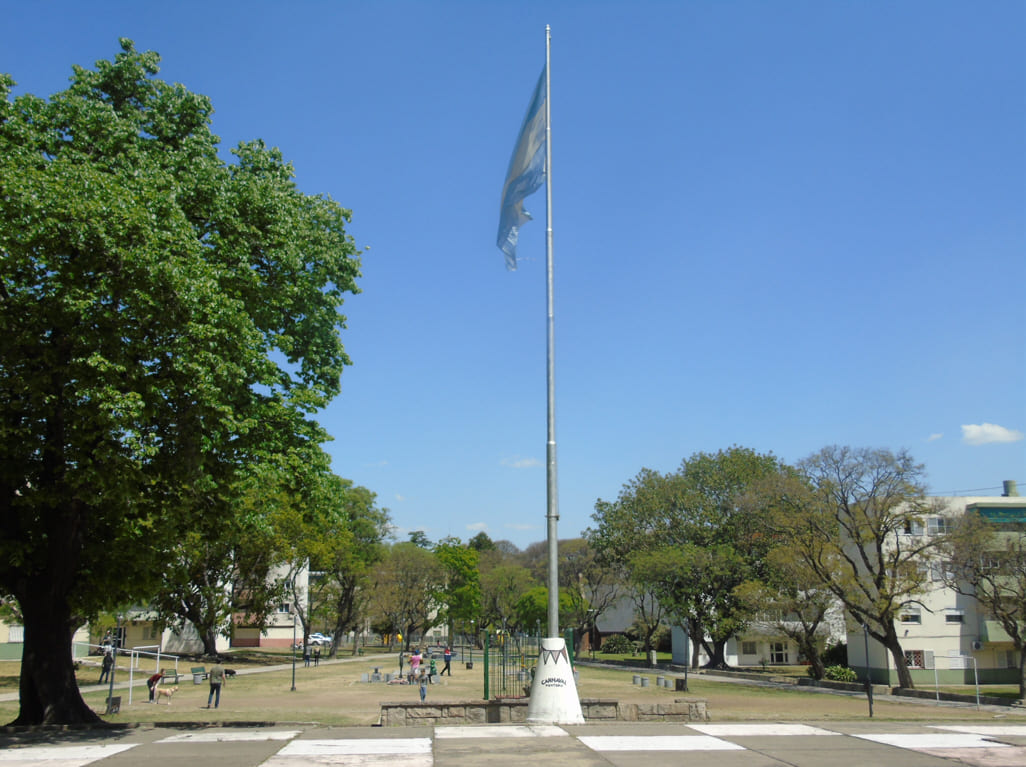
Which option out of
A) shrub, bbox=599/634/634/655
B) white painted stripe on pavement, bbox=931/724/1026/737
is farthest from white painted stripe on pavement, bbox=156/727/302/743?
shrub, bbox=599/634/634/655

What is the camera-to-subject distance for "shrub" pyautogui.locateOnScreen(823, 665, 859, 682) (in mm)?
46938

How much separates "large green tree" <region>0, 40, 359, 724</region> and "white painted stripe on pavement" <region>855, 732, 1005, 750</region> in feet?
35.9

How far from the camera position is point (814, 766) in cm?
905

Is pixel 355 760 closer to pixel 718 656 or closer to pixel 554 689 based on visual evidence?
pixel 554 689

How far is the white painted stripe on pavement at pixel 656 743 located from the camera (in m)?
10.3

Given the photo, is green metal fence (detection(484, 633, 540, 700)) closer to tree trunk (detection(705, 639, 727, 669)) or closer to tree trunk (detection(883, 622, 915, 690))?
tree trunk (detection(883, 622, 915, 690))

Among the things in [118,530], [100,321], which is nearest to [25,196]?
[100,321]

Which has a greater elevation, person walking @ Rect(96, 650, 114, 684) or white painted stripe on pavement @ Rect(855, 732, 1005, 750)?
white painted stripe on pavement @ Rect(855, 732, 1005, 750)

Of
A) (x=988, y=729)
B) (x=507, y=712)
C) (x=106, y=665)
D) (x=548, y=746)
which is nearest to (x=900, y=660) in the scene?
(x=988, y=729)

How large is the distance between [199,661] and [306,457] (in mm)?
41623

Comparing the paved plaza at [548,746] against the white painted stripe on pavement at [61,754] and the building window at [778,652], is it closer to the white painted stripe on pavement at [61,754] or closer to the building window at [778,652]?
the white painted stripe on pavement at [61,754]

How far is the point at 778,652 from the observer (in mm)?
66438

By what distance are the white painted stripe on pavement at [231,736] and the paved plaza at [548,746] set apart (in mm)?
25

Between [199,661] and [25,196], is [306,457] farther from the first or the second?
[199,661]
